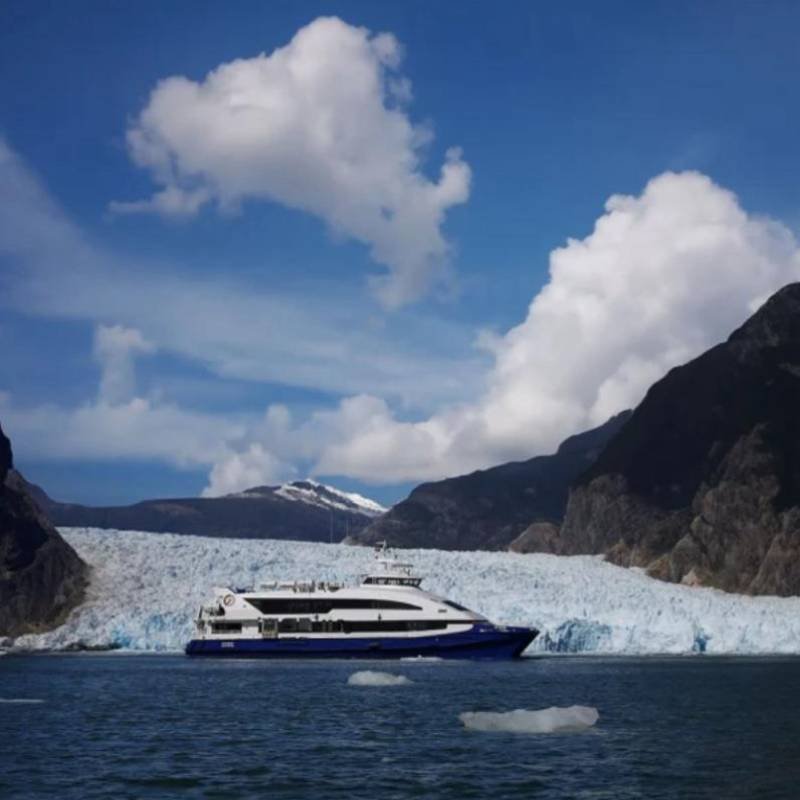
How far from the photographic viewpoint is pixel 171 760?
105ft

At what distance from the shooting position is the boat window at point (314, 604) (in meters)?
75.4

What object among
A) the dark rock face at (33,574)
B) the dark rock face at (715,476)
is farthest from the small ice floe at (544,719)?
the dark rock face at (715,476)

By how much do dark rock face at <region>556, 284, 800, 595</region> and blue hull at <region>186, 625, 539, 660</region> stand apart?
174 ft

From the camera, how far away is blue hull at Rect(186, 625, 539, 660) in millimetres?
74562

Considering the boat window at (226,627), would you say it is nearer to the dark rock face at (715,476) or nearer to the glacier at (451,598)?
the glacier at (451,598)

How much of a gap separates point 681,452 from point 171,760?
130129 mm

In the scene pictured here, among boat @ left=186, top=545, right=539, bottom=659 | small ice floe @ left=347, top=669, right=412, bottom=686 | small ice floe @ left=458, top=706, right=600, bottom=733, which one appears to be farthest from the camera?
boat @ left=186, top=545, right=539, bottom=659

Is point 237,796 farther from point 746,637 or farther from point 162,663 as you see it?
point 746,637

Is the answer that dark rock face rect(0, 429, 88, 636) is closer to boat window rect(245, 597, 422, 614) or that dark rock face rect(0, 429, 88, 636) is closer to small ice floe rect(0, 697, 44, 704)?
boat window rect(245, 597, 422, 614)

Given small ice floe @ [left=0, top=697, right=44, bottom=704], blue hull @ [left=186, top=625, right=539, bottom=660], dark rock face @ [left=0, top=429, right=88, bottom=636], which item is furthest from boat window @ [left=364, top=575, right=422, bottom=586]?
small ice floe @ [left=0, top=697, right=44, bottom=704]

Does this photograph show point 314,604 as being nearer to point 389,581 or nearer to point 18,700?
point 389,581

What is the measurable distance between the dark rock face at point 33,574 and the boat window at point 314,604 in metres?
17.6

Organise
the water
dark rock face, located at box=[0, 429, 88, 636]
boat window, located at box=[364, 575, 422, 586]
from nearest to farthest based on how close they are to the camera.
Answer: the water
boat window, located at box=[364, 575, 422, 586]
dark rock face, located at box=[0, 429, 88, 636]

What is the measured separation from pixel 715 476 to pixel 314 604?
71.2 metres
